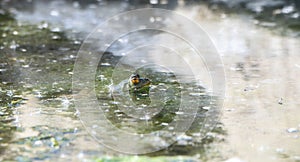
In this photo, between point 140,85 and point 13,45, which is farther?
point 13,45

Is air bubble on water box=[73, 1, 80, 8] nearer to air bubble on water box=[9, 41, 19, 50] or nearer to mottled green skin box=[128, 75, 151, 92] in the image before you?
air bubble on water box=[9, 41, 19, 50]

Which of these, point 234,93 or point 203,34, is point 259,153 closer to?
point 234,93

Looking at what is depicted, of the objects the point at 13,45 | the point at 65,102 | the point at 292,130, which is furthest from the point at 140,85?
the point at 13,45

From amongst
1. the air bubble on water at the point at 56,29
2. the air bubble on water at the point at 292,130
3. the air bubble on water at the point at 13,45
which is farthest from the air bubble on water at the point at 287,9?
the air bubble on water at the point at 292,130

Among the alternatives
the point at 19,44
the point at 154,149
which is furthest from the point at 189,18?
the point at 154,149

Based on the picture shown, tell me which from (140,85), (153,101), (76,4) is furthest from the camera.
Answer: (76,4)

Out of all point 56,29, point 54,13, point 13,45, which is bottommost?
point 13,45

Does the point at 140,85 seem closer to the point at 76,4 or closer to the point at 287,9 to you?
the point at 287,9

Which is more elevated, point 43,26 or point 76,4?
point 76,4

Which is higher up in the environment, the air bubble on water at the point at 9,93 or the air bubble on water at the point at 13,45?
the air bubble on water at the point at 13,45

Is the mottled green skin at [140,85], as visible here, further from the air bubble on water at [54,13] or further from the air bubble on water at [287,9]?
the air bubble on water at [54,13]
